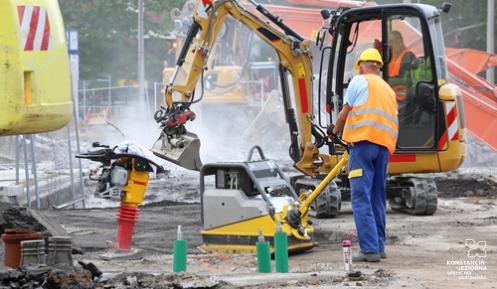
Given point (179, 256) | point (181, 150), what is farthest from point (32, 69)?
point (181, 150)

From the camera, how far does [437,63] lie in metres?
14.7

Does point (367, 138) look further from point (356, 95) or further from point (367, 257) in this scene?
point (367, 257)

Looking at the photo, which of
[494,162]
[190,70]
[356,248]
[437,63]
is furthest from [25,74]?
[494,162]

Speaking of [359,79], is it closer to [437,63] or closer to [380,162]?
[380,162]

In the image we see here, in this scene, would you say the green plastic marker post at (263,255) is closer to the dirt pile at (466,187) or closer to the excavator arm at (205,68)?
the excavator arm at (205,68)

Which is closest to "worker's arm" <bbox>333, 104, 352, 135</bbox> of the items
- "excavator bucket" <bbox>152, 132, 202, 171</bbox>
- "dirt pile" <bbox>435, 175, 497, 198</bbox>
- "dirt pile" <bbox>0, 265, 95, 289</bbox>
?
"dirt pile" <bbox>0, 265, 95, 289</bbox>

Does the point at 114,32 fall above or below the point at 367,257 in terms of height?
above

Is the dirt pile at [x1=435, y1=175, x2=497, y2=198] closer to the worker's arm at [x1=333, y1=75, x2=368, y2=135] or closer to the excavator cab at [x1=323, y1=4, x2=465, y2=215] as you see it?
the excavator cab at [x1=323, y1=4, x2=465, y2=215]

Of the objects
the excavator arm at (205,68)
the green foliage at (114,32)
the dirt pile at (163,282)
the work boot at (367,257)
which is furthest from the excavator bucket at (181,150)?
the green foliage at (114,32)

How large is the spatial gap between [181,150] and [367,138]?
150 inches

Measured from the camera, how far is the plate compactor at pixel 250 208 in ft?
37.1

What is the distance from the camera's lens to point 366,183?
10.5 m

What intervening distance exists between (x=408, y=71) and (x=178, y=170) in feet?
31.5

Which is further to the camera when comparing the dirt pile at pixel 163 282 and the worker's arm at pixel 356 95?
the worker's arm at pixel 356 95
